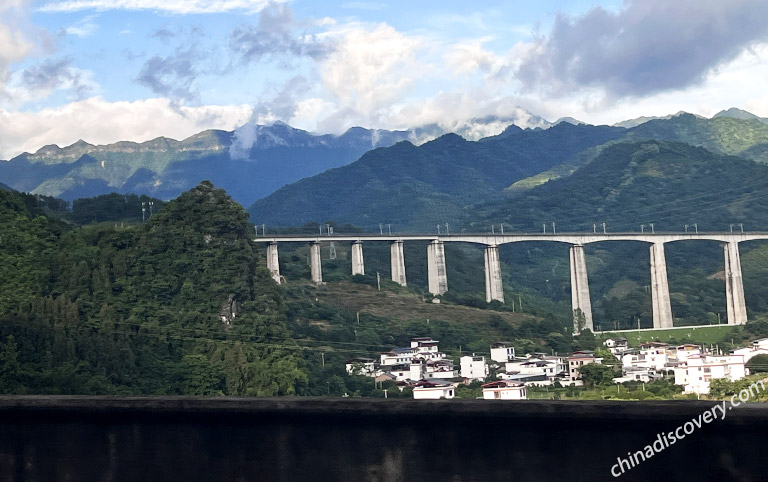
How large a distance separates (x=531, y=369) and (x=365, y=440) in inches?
3445

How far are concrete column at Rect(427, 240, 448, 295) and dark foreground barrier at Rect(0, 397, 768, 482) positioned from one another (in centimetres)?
14270

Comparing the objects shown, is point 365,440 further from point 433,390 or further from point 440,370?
point 440,370

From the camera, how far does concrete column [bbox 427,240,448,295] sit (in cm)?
15512

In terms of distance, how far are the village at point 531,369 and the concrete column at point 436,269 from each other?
45531 millimetres

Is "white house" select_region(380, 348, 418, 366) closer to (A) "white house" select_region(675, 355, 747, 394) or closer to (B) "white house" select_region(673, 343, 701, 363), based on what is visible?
(A) "white house" select_region(675, 355, 747, 394)

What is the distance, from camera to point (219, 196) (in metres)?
101

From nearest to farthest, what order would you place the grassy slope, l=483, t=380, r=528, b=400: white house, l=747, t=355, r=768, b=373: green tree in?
l=483, t=380, r=528, b=400: white house < l=747, t=355, r=768, b=373: green tree < the grassy slope

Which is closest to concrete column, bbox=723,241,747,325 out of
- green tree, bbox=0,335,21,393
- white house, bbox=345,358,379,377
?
white house, bbox=345,358,379,377

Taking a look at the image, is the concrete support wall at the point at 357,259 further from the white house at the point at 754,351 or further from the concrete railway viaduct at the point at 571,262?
the white house at the point at 754,351

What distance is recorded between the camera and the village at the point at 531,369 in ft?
290

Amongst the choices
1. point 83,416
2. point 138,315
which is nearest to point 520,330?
point 138,315

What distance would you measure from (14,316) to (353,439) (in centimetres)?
6937

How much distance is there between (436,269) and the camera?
159500mm

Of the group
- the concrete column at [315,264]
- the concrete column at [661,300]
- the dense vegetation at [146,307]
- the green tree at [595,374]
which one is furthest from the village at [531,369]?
the concrete column at [661,300]
